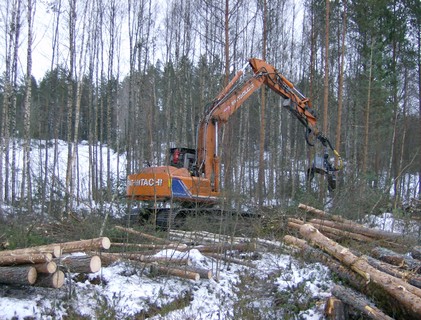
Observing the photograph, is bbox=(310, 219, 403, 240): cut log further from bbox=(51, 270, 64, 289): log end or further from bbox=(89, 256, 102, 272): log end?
bbox=(51, 270, 64, 289): log end

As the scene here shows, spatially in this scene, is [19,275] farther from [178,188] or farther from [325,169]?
[325,169]

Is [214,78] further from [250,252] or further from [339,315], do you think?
[339,315]

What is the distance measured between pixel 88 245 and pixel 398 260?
4834 millimetres

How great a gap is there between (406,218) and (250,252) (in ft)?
18.9

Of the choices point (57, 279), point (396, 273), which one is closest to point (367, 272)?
point (396, 273)

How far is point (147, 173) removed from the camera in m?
11.5

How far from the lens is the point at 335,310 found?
5680 mm

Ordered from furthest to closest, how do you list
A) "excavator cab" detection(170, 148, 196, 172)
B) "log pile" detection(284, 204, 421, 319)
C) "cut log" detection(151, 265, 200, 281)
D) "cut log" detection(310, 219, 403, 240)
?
"excavator cab" detection(170, 148, 196, 172) → "cut log" detection(310, 219, 403, 240) → "cut log" detection(151, 265, 200, 281) → "log pile" detection(284, 204, 421, 319)

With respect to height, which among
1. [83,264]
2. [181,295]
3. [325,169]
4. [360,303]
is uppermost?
[325,169]

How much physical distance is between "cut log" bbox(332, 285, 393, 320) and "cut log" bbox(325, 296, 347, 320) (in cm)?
11

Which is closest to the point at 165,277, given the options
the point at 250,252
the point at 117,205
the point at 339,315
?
the point at 250,252

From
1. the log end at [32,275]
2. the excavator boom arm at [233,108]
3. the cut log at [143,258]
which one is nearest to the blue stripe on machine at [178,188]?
the excavator boom arm at [233,108]

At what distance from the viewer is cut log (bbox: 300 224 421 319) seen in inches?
214

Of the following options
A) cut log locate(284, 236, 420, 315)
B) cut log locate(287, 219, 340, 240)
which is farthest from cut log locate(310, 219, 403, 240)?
cut log locate(284, 236, 420, 315)
